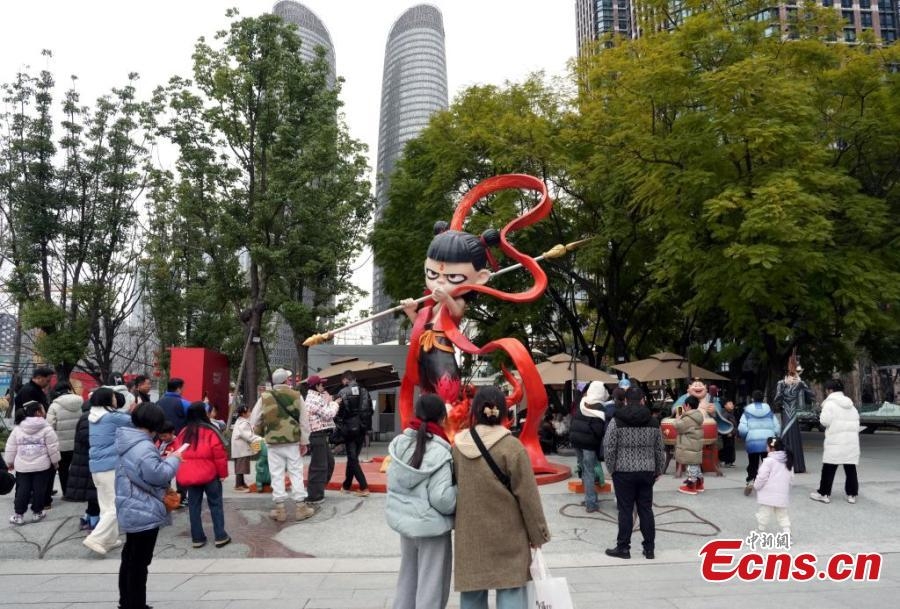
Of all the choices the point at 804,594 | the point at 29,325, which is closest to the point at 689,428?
the point at 804,594

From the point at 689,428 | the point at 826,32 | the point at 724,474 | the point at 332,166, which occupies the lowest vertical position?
the point at 724,474

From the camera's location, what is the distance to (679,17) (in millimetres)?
18859

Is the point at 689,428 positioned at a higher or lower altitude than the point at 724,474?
higher

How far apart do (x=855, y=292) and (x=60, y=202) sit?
19.0 metres

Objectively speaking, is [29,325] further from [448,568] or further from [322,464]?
[448,568]

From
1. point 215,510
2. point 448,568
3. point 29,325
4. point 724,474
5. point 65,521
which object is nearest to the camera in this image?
point 448,568

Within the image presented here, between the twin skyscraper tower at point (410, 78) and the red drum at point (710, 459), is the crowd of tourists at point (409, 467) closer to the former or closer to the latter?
the red drum at point (710, 459)

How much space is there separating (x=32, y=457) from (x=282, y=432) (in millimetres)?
2904

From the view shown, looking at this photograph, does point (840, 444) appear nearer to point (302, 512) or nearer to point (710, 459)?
point (710, 459)

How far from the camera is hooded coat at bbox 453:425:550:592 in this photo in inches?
154

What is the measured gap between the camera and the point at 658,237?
18062 millimetres

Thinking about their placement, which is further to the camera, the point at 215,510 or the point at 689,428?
the point at 689,428

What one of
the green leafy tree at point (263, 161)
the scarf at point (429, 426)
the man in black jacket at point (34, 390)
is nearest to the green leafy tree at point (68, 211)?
the green leafy tree at point (263, 161)

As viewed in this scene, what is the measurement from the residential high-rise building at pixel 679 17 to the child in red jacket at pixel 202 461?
52.5ft
